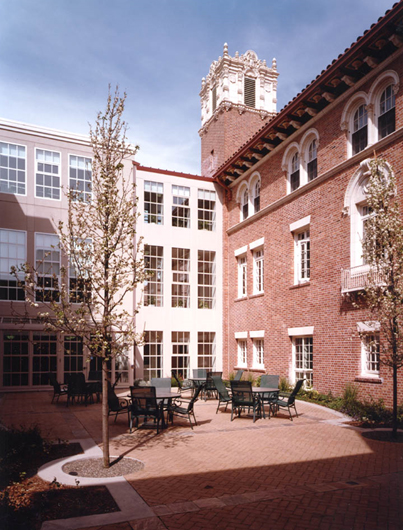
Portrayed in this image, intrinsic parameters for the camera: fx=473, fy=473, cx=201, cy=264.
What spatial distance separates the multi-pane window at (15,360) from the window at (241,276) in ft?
32.3

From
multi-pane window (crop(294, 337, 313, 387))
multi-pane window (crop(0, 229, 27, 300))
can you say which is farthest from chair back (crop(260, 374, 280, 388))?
multi-pane window (crop(0, 229, 27, 300))

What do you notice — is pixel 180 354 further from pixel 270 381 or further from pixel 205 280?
pixel 270 381

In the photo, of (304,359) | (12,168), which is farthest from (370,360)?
(12,168)

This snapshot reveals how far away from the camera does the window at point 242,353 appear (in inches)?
863

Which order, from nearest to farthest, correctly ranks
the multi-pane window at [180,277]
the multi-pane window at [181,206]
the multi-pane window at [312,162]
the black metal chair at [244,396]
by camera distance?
the black metal chair at [244,396] → the multi-pane window at [312,162] → the multi-pane window at [180,277] → the multi-pane window at [181,206]

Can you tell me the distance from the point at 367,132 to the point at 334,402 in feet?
26.9

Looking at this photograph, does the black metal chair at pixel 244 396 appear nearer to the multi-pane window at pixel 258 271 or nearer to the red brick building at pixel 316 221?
the red brick building at pixel 316 221

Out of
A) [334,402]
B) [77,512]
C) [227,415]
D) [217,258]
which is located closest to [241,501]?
[77,512]

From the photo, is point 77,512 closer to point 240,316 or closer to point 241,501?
point 241,501

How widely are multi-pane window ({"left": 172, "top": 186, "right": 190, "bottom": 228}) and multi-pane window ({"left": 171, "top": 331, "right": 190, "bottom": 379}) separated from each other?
17.8 ft

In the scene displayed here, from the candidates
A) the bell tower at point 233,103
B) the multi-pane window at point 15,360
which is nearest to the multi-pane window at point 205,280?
the bell tower at point 233,103

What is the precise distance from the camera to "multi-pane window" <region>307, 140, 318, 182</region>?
17.0 meters

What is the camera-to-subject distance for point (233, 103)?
2605 cm

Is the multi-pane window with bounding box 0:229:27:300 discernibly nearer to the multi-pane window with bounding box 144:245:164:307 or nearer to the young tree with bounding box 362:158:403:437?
the multi-pane window with bounding box 144:245:164:307
